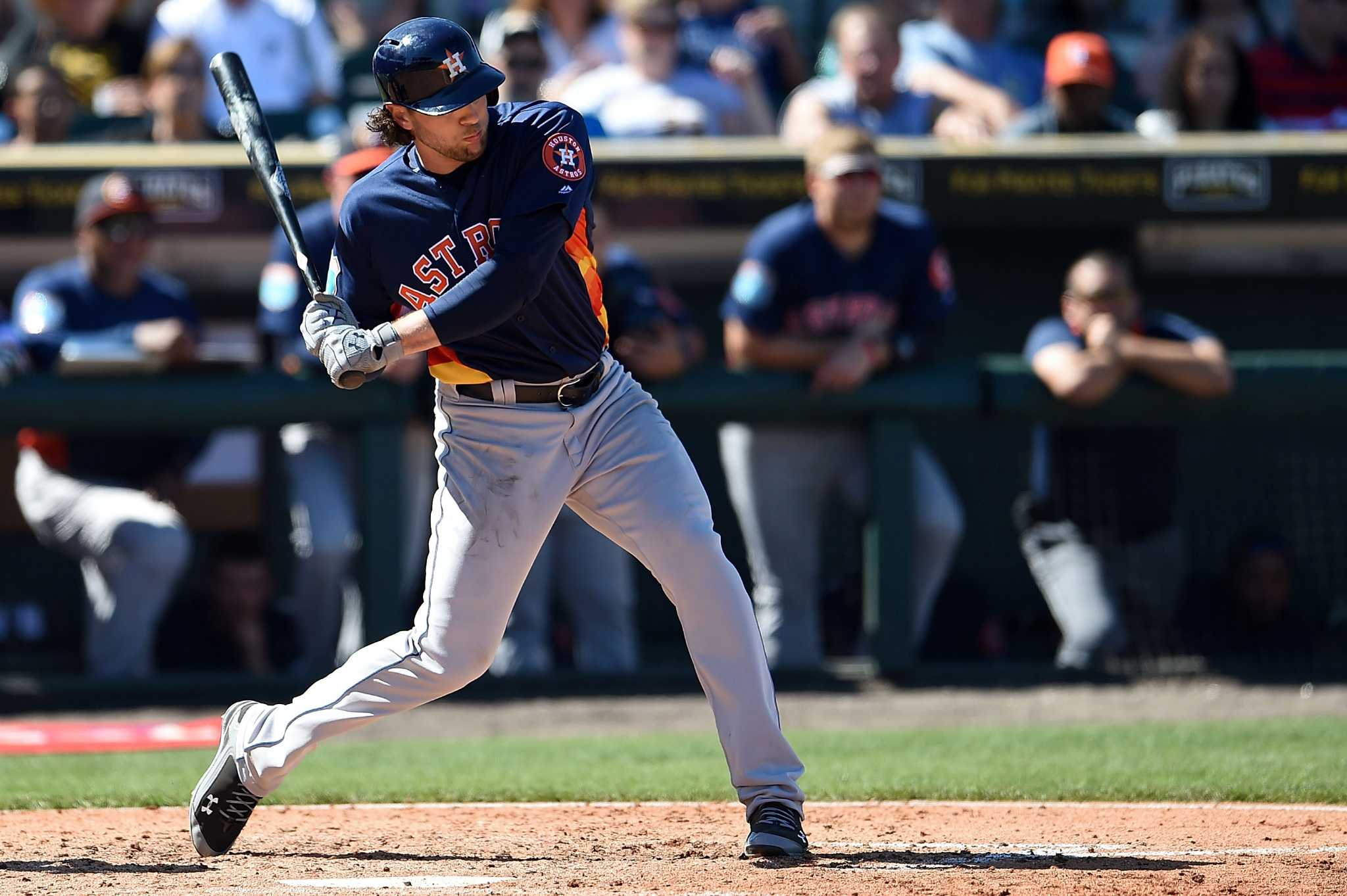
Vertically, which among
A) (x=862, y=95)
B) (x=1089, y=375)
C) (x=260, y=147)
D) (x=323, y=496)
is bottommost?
(x=323, y=496)

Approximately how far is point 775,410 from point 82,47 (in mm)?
3892

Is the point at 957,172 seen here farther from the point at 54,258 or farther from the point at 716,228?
the point at 54,258

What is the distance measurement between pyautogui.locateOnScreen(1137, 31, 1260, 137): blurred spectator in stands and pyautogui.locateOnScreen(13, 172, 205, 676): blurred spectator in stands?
12.9 ft

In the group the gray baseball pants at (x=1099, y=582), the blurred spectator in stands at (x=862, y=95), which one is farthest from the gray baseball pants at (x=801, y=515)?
the blurred spectator in stands at (x=862, y=95)

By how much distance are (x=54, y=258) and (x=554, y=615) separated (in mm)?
2474

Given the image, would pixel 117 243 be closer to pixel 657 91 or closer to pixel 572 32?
pixel 657 91

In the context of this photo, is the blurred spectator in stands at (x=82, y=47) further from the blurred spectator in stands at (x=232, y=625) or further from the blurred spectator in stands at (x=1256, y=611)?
the blurred spectator in stands at (x=1256, y=611)

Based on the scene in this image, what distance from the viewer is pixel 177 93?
721 cm

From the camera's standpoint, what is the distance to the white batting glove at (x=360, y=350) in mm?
3420

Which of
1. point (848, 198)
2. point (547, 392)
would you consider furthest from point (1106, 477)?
point (547, 392)

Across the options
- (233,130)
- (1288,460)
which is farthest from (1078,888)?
(1288,460)

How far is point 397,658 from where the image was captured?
3.70 metres

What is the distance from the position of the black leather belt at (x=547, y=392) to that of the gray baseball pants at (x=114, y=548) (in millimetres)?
2894

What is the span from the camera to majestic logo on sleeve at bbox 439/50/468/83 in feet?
11.3
